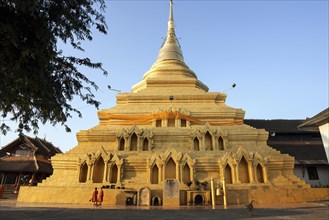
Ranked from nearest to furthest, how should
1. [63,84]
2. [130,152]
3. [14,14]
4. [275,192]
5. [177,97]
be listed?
1. [14,14]
2. [63,84]
3. [275,192]
4. [130,152]
5. [177,97]

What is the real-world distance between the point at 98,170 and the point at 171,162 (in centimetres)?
535

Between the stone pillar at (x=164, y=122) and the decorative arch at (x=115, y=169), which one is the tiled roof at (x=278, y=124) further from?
the decorative arch at (x=115, y=169)

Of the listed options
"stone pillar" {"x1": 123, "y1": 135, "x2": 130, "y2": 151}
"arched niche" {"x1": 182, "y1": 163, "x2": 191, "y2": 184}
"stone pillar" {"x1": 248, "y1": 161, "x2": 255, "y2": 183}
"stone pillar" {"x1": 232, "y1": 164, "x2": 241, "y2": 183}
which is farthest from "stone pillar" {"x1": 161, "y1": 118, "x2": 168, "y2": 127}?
"stone pillar" {"x1": 248, "y1": 161, "x2": 255, "y2": 183}

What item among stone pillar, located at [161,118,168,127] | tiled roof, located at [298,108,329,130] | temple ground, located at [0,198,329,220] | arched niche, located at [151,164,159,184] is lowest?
temple ground, located at [0,198,329,220]

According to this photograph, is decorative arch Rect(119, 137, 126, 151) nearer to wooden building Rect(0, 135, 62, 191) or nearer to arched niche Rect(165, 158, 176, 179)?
arched niche Rect(165, 158, 176, 179)

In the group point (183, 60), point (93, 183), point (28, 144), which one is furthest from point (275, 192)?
point (28, 144)

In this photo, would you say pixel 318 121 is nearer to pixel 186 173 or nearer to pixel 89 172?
pixel 186 173

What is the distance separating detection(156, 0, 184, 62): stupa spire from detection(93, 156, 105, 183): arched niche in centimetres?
1624

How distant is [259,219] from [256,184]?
939 cm

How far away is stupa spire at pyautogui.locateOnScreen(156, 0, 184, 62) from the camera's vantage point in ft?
99.0

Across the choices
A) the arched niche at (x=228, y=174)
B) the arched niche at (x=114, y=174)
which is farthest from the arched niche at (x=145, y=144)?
the arched niche at (x=228, y=174)

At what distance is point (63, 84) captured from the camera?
730 cm

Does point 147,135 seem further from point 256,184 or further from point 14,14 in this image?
point 14,14

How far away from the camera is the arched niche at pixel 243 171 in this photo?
1719cm
